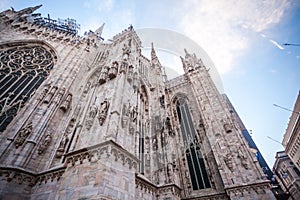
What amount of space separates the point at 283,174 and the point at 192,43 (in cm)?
2813

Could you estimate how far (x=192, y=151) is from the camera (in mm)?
12625

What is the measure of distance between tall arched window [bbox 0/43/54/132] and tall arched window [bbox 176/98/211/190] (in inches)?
455

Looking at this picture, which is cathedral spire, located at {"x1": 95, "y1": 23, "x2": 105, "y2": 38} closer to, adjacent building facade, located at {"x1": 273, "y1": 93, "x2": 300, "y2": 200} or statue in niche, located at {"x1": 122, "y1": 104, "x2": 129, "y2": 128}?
statue in niche, located at {"x1": 122, "y1": 104, "x2": 129, "y2": 128}

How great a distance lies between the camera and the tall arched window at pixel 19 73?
9672 mm

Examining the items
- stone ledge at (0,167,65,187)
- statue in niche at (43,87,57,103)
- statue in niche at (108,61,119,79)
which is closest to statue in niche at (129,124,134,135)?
stone ledge at (0,167,65,187)

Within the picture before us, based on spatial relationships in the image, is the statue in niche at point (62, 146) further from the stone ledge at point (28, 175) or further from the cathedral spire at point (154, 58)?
the cathedral spire at point (154, 58)

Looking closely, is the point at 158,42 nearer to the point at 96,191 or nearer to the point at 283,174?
the point at 96,191

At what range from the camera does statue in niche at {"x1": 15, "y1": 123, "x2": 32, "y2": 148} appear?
24.9 feet

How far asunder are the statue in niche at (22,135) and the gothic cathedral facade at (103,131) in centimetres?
3

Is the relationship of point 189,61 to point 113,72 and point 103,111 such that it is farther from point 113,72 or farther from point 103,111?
point 103,111

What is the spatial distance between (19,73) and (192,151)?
14215 millimetres

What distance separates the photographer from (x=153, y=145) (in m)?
10.9

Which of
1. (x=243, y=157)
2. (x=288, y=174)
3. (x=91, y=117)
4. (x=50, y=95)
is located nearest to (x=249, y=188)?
(x=243, y=157)

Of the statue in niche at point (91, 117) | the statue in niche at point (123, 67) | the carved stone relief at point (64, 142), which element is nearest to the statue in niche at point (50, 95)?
the carved stone relief at point (64, 142)
